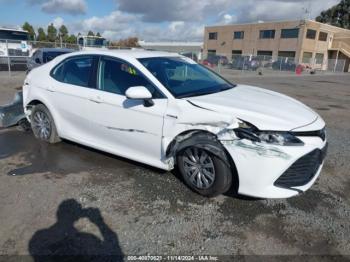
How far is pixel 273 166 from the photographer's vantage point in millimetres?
2918

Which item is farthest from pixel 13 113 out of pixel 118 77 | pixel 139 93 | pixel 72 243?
pixel 72 243

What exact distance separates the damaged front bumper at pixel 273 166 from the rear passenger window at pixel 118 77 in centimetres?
130

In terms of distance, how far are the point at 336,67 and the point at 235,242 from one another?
50.8m

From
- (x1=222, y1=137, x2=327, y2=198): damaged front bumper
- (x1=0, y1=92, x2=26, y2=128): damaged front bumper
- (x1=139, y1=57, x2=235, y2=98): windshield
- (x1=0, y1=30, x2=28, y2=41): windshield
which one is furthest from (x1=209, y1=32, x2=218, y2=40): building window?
(x1=222, y1=137, x2=327, y2=198): damaged front bumper

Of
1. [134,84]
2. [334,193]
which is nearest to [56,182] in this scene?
[134,84]

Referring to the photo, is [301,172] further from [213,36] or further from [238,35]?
[213,36]

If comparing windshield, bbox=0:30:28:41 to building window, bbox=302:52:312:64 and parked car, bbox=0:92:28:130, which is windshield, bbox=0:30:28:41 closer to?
parked car, bbox=0:92:28:130

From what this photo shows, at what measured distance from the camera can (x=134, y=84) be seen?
375 centimetres

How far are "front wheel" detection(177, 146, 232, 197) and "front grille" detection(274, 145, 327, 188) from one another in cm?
54

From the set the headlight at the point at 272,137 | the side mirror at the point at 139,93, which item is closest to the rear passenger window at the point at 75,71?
the side mirror at the point at 139,93

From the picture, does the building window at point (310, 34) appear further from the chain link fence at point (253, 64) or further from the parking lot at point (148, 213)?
the parking lot at point (148, 213)

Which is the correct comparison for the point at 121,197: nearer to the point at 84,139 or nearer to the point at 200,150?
the point at 200,150

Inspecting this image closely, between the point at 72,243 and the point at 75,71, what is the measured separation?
2640 mm

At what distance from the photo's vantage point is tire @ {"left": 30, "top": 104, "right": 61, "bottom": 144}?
15.7 ft
